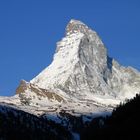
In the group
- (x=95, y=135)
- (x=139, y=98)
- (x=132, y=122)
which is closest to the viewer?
(x=132, y=122)

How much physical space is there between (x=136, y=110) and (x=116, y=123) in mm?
8069

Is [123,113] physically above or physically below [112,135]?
above

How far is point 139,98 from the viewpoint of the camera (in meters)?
182

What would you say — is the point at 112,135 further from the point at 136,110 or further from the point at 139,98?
the point at 139,98

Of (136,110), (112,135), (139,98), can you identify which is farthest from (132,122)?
(139,98)

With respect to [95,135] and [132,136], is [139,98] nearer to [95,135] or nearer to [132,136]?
[95,135]

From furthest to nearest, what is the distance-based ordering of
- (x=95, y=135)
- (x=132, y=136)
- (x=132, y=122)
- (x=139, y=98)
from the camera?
(x=139, y=98) < (x=95, y=135) < (x=132, y=122) < (x=132, y=136)

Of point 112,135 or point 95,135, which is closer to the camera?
point 112,135

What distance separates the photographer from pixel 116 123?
573 ft

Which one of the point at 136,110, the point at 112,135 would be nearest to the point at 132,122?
the point at 112,135

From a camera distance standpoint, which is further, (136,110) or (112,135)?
(136,110)

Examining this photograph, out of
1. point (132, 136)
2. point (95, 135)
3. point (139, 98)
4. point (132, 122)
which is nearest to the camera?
point (132, 136)

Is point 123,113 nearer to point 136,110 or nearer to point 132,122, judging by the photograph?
point 136,110

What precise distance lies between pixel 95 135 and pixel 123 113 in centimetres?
1796
